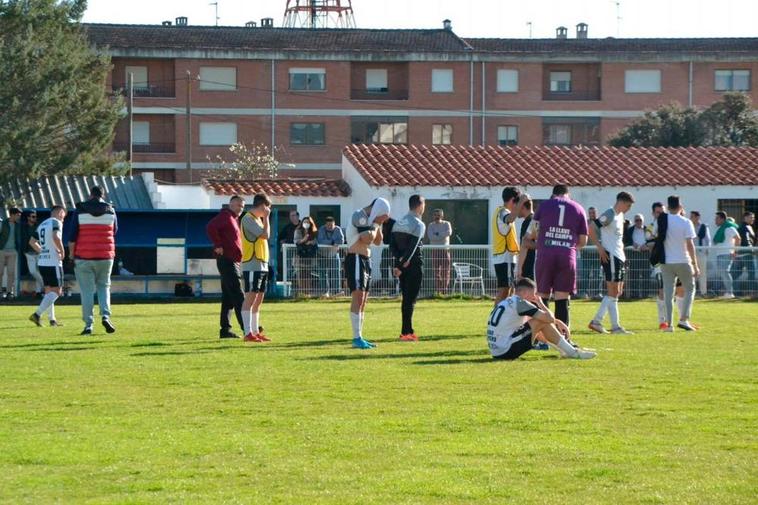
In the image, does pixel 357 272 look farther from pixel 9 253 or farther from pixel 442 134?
pixel 442 134

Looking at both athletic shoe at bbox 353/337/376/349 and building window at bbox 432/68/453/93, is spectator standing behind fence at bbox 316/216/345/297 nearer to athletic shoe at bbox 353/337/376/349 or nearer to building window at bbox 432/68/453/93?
athletic shoe at bbox 353/337/376/349

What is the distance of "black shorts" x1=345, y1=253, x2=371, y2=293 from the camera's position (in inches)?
715

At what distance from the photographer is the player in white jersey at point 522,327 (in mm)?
15445

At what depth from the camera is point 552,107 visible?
80188 mm

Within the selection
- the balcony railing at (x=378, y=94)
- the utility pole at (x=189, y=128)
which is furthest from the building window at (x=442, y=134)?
the utility pole at (x=189, y=128)

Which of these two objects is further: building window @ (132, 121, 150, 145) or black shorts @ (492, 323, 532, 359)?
building window @ (132, 121, 150, 145)

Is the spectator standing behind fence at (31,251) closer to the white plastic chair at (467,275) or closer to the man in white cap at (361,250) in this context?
the white plastic chair at (467,275)

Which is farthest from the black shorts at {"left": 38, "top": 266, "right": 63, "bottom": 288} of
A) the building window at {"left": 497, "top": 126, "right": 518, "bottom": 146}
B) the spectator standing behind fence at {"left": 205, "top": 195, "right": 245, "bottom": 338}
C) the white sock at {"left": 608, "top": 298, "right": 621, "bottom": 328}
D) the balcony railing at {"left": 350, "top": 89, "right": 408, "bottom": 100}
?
the building window at {"left": 497, "top": 126, "right": 518, "bottom": 146}

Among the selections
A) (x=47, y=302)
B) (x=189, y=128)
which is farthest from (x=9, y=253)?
(x=189, y=128)

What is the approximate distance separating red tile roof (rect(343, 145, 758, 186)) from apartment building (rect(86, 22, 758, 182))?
111ft

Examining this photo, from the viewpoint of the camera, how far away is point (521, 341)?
15.8 metres

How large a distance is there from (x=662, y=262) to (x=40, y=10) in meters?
49.8

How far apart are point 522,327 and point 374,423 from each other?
508cm

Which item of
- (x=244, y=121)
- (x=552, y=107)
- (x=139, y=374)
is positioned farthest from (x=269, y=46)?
(x=139, y=374)
